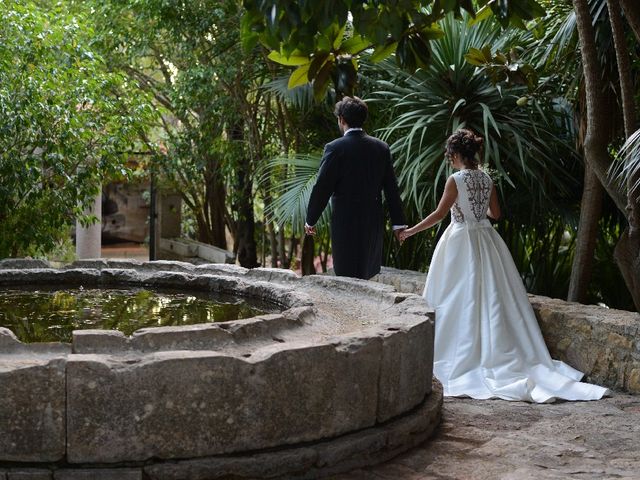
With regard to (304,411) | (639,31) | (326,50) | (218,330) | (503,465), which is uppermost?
(639,31)

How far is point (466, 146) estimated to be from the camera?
5.54 m

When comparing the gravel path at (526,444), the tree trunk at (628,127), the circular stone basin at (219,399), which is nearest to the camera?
the circular stone basin at (219,399)

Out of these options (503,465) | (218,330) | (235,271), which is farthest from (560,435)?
(235,271)

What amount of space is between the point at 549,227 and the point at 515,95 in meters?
1.23

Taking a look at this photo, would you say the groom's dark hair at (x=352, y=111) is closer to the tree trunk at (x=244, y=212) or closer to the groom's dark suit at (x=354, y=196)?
the groom's dark suit at (x=354, y=196)

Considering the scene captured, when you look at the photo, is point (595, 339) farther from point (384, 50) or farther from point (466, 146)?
point (384, 50)

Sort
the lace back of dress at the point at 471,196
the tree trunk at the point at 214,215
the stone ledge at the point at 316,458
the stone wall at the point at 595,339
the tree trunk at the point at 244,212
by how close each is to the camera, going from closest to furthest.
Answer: the stone ledge at the point at 316,458
the stone wall at the point at 595,339
the lace back of dress at the point at 471,196
the tree trunk at the point at 244,212
the tree trunk at the point at 214,215

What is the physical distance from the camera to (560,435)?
4.10m

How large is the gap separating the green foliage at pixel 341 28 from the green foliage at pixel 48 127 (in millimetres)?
4403

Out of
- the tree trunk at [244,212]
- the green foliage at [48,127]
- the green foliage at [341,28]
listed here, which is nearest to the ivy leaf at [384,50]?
the green foliage at [341,28]

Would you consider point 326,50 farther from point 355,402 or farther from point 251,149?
point 251,149

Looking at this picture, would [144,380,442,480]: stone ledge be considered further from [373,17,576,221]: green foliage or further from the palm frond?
the palm frond

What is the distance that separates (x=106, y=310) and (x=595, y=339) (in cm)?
266

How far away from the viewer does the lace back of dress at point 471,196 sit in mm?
5516
